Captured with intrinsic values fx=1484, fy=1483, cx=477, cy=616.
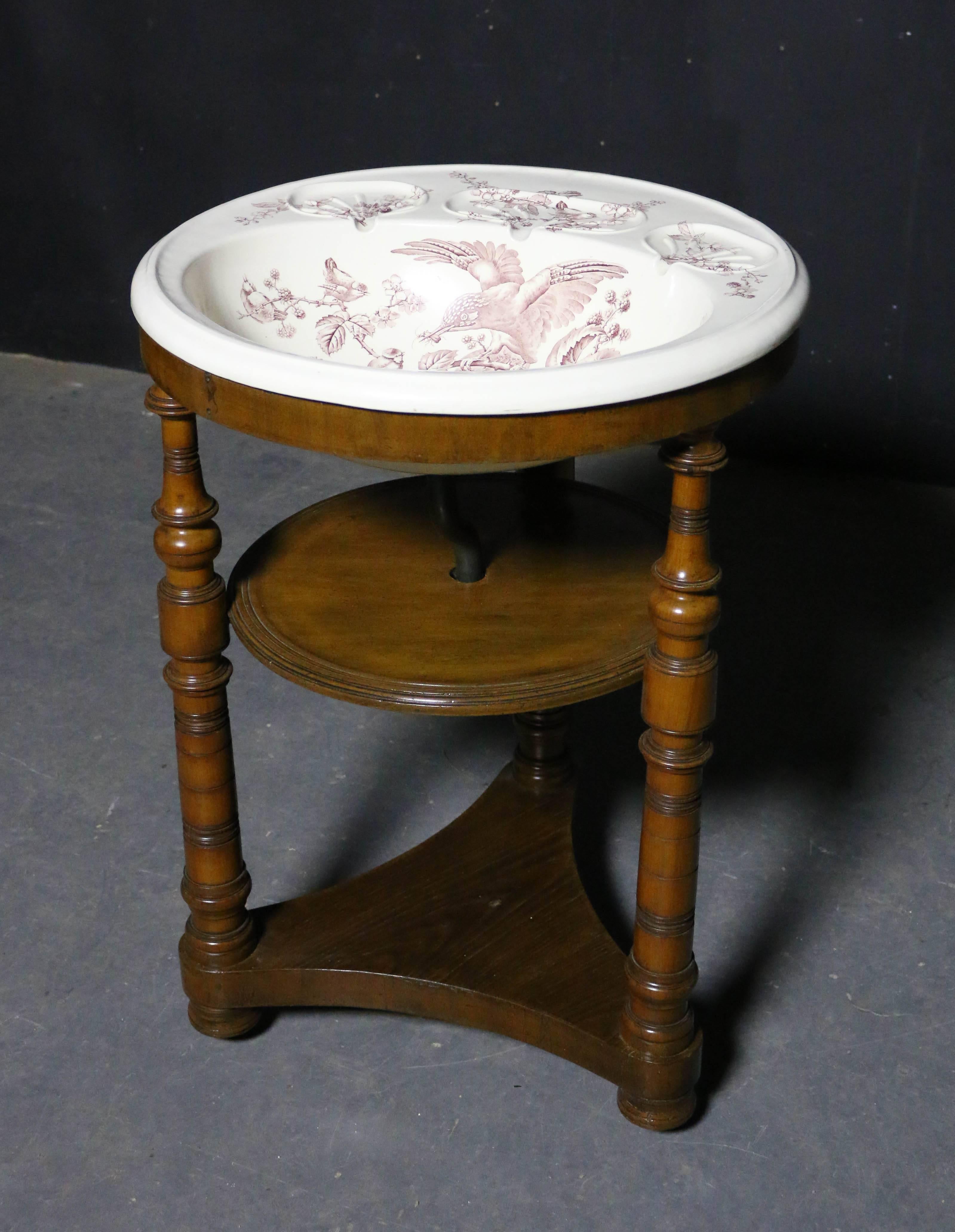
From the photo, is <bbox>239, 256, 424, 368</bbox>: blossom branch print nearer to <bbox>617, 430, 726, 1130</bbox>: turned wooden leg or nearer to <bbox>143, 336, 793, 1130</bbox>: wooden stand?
<bbox>143, 336, 793, 1130</bbox>: wooden stand

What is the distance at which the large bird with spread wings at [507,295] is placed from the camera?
167cm

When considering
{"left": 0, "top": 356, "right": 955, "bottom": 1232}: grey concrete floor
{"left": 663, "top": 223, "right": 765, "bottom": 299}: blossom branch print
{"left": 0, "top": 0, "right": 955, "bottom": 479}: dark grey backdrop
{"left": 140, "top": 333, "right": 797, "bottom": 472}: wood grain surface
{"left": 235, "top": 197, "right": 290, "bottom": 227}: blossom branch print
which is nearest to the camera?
{"left": 140, "top": 333, "right": 797, "bottom": 472}: wood grain surface

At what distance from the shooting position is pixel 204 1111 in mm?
1629

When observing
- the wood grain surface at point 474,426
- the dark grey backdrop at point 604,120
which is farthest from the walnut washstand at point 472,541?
the dark grey backdrop at point 604,120

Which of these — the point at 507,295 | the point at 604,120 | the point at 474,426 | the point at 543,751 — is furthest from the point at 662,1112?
the point at 604,120

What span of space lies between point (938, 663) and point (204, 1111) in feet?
4.44

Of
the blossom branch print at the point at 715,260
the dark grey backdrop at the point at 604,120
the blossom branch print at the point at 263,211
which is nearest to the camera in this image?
the blossom branch print at the point at 715,260

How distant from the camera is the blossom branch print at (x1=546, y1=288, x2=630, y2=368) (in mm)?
1603

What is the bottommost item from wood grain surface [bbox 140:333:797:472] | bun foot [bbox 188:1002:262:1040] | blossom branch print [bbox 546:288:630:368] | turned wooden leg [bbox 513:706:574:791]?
bun foot [bbox 188:1002:262:1040]

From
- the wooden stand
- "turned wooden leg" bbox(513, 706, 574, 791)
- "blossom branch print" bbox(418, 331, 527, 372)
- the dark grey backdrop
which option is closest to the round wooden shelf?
the wooden stand

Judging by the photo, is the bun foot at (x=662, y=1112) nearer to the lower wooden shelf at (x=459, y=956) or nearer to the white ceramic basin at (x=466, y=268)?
the lower wooden shelf at (x=459, y=956)

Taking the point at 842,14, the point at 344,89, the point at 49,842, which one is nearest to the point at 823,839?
the point at 49,842

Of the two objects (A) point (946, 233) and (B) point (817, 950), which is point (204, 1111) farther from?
(A) point (946, 233)

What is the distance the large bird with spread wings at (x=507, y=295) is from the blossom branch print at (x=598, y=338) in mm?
22
